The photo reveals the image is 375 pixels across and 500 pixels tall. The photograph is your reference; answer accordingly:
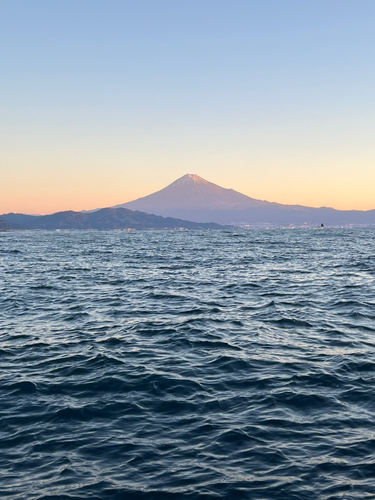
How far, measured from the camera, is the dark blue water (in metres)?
8.87

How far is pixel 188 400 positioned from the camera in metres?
12.6

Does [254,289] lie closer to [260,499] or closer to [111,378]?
[111,378]

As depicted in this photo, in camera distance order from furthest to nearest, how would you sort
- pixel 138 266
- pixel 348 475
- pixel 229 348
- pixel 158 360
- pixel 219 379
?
pixel 138 266, pixel 229 348, pixel 158 360, pixel 219 379, pixel 348 475

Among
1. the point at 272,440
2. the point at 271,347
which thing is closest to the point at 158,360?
the point at 271,347

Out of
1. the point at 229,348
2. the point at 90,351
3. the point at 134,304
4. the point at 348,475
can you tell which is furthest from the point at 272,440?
the point at 134,304

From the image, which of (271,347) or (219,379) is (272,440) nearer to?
(219,379)

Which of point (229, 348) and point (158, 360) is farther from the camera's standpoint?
point (229, 348)

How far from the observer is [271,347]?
1752 centimetres

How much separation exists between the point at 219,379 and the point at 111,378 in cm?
356

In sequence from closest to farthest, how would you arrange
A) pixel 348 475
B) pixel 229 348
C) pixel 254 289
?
pixel 348 475 → pixel 229 348 → pixel 254 289

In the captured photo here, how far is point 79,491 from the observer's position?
334 inches

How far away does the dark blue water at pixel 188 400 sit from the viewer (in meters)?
8.87

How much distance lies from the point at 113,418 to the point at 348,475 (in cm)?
589

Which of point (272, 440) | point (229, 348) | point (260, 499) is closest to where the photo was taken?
point (260, 499)
